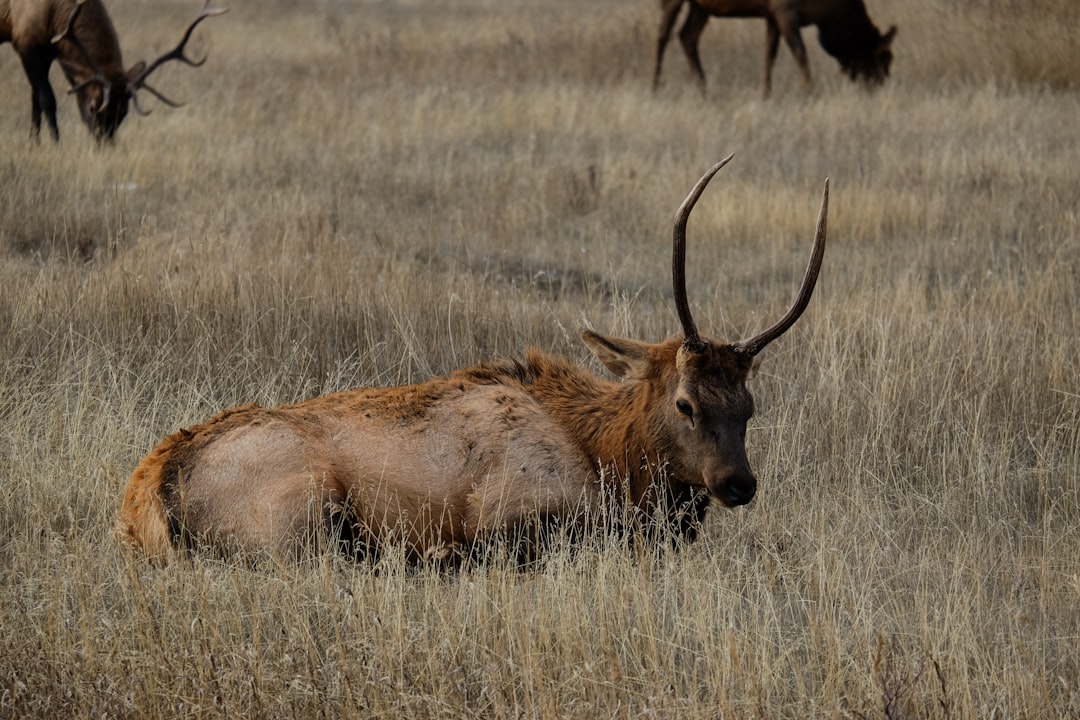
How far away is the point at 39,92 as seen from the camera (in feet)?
43.1

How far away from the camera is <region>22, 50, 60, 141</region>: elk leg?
12633mm

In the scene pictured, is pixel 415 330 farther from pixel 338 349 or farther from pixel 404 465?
pixel 404 465

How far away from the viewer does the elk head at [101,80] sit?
43.3 feet

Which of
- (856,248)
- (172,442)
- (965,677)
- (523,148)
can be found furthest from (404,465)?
(523,148)

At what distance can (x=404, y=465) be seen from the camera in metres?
5.07

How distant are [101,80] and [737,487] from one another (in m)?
10.6

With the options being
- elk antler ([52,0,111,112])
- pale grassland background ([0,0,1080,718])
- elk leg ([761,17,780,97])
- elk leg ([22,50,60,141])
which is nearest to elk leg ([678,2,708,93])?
elk leg ([761,17,780,97])

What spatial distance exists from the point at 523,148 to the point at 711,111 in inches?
106

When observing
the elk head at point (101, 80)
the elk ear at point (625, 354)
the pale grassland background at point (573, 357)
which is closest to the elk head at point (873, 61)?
the pale grassland background at point (573, 357)

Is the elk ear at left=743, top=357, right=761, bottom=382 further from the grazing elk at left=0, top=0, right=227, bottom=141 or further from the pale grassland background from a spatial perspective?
the grazing elk at left=0, top=0, right=227, bottom=141

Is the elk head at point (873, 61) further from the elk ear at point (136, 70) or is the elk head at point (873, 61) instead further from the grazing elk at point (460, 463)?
the grazing elk at point (460, 463)

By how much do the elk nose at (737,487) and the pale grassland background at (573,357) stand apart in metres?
0.25

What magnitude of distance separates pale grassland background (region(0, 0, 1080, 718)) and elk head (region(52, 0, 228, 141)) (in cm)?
35

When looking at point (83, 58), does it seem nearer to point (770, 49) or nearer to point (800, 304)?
point (770, 49)
